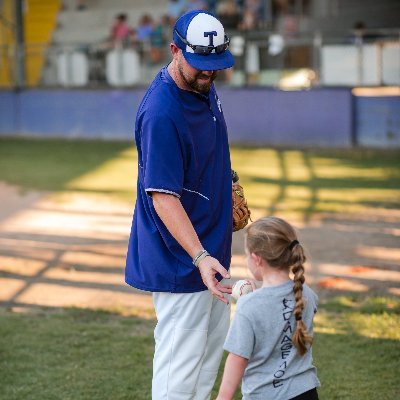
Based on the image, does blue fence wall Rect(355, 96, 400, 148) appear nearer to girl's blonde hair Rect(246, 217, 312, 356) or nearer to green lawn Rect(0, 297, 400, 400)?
green lawn Rect(0, 297, 400, 400)

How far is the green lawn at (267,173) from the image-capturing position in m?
11.3

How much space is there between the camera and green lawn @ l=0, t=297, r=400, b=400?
5.09 m

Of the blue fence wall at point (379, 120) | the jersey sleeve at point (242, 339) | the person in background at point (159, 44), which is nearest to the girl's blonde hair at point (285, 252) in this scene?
the jersey sleeve at point (242, 339)

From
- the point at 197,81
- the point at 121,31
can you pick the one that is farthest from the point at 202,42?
the point at 121,31

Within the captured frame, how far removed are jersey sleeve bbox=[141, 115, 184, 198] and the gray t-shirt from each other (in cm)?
52

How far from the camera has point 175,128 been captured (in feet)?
11.3

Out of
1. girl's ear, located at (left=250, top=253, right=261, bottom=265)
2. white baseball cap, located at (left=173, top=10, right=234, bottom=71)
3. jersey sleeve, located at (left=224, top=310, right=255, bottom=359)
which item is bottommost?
jersey sleeve, located at (left=224, top=310, right=255, bottom=359)

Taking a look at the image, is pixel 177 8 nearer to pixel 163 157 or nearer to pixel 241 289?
pixel 163 157

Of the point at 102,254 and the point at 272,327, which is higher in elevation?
the point at 272,327

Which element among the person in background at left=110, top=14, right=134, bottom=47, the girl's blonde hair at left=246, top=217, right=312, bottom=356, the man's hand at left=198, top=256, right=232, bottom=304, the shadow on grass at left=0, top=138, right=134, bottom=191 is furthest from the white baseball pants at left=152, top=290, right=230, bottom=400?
the person in background at left=110, top=14, right=134, bottom=47

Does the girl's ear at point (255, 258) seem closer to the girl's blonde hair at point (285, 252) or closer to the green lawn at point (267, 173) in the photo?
the girl's blonde hair at point (285, 252)

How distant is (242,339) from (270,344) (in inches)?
4.3

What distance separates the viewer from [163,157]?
3410 mm

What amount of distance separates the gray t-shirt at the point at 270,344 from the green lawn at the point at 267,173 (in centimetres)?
720
